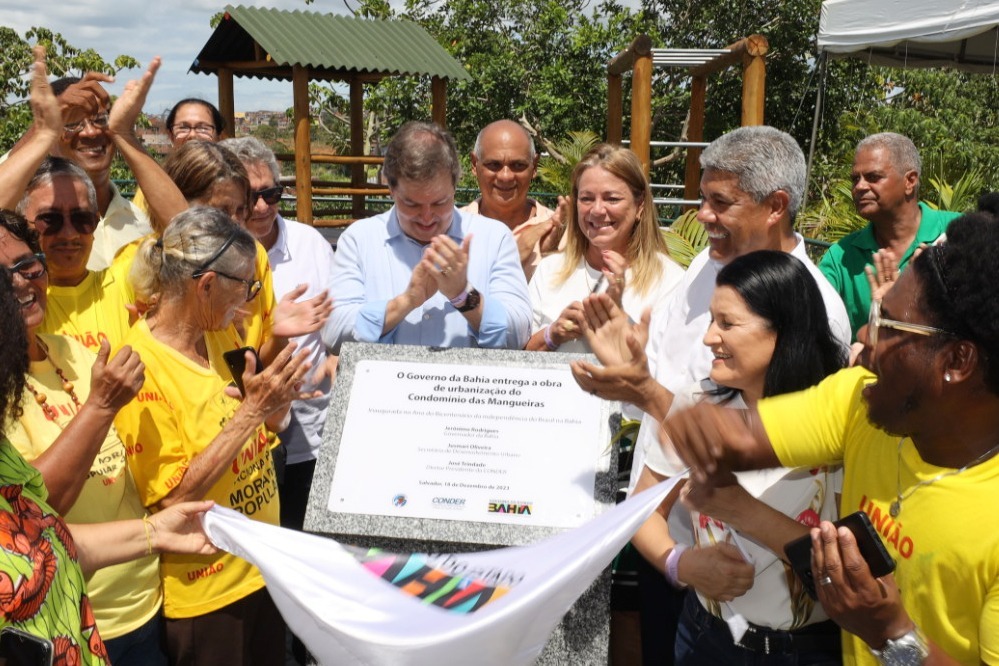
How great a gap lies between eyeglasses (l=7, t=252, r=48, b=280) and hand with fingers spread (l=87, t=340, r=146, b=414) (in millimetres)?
374

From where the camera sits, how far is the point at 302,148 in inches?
409

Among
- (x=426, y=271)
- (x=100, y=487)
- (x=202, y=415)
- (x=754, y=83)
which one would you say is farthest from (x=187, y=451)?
(x=754, y=83)

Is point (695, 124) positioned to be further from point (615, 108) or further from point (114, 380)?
point (114, 380)

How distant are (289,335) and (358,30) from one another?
9276 mm

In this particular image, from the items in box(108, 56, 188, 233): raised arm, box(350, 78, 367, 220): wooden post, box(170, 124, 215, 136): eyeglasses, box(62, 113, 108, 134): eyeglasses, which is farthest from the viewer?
box(350, 78, 367, 220): wooden post

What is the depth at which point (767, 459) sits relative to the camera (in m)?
2.07

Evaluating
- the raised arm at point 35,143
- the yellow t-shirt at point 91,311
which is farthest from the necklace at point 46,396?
the raised arm at point 35,143

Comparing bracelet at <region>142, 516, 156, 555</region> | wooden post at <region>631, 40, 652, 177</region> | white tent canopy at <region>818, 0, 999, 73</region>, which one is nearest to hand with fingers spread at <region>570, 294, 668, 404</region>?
bracelet at <region>142, 516, 156, 555</region>

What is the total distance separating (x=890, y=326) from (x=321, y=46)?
1013cm

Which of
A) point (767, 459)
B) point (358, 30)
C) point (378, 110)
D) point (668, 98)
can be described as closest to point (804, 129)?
point (668, 98)

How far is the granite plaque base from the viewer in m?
2.83

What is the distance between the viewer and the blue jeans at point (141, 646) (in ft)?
8.92

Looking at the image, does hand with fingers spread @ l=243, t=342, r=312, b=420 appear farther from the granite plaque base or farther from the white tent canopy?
the white tent canopy

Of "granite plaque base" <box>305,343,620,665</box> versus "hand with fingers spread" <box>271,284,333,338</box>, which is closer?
"granite plaque base" <box>305,343,620,665</box>
